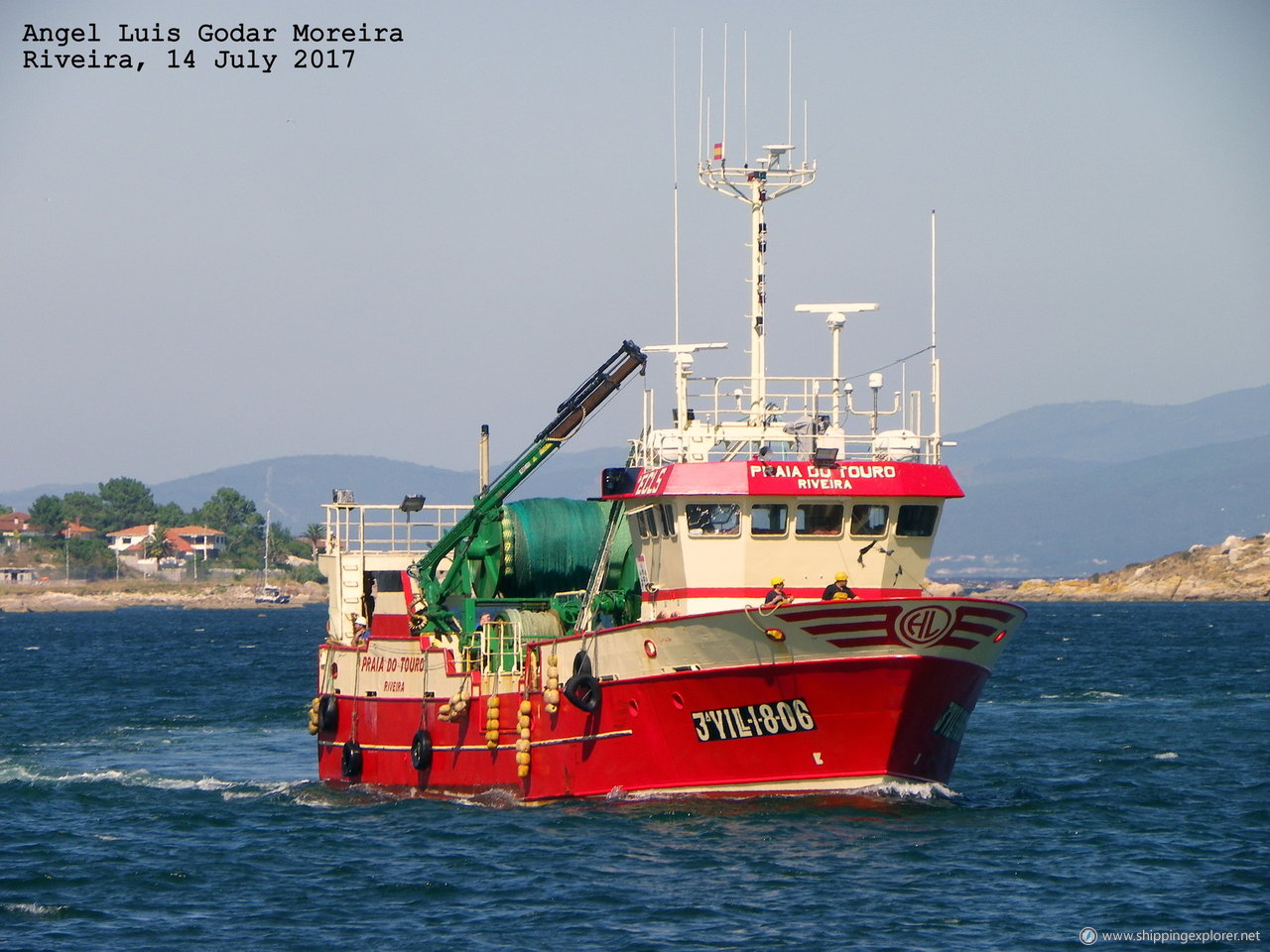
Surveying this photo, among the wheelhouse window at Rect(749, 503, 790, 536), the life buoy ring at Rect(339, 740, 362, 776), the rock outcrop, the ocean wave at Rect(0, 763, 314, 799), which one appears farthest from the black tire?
the rock outcrop

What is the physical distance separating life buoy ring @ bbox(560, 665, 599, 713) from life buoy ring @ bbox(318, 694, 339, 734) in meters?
9.35

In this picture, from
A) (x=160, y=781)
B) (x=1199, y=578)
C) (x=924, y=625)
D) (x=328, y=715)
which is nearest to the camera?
(x=924, y=625)

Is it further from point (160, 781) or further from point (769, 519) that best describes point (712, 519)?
point (160, 781)

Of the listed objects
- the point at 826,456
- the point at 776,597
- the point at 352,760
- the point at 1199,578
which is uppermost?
the point at 826,456

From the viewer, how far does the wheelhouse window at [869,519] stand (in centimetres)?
2772

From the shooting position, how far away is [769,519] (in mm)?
27562

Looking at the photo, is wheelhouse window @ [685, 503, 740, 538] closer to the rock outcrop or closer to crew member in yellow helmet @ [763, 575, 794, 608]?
crew member in yellow helmet @ [763, 575, 794, 608]

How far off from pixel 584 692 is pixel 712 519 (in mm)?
3253

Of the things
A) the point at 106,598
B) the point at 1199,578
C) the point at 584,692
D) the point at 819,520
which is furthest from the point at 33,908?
the point at 106,598

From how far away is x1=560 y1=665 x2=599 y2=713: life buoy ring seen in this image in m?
27.8

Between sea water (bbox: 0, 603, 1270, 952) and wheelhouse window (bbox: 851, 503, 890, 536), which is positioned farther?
wheelhouse window (bbox: 851, 503, 890, 536)

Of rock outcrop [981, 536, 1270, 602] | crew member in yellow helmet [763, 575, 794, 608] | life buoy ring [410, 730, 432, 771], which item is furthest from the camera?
rock outcrop [981, 536, 1270, 602]

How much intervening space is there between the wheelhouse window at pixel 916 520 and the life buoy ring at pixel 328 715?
13160 millimetres

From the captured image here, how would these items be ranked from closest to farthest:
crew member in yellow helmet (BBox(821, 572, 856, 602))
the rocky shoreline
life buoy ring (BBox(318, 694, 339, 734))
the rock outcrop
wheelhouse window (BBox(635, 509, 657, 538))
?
crew member in yellow helmet (BBox(821, 572, 856, 602)) < wheelhouse window (BBox(635, 509, 657, 538)) < life buoy ring (BBox(318, 694, 339, 734)) < the rock outcrop < the rocky shoreline
